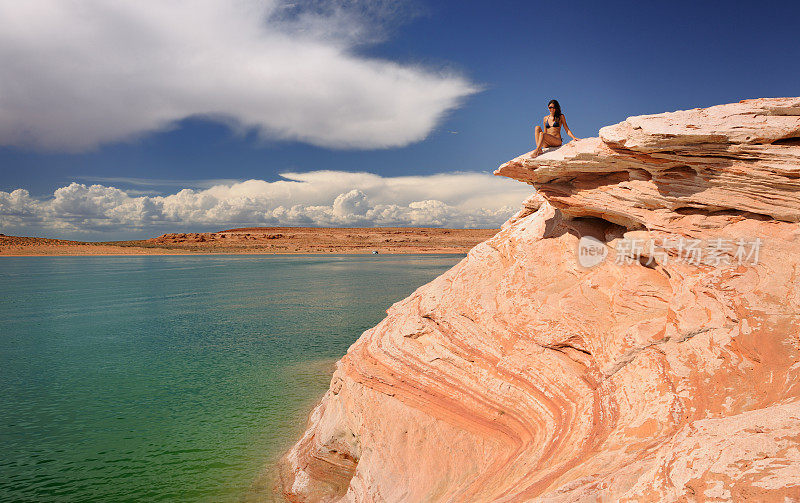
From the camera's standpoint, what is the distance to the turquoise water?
9.61 meters

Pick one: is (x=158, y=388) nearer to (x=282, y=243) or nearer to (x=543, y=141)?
(x=543, y=141)

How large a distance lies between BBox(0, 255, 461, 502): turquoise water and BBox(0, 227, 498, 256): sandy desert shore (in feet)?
232

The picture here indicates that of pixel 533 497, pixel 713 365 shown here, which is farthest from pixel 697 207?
pixel 533 497

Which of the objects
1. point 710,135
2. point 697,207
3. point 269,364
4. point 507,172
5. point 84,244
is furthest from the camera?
point 84,244

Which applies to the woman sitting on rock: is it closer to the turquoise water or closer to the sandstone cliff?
the sandstone cliff

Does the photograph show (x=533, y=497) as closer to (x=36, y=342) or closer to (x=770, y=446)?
(x=770, y=446)

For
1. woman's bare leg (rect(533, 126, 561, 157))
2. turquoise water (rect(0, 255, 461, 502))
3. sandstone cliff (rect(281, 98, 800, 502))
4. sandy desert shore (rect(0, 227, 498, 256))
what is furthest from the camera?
sandy desert shore (rect(0, 227, 498, 256))

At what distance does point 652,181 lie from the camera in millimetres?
7184

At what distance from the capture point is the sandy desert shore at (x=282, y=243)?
9750 centimetres

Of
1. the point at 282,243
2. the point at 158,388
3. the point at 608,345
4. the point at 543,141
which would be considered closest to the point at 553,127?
the point at 543,141

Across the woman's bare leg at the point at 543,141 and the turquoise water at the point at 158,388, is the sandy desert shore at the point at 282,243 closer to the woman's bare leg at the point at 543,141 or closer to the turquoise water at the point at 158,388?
the turquoise water at the point at 158,388

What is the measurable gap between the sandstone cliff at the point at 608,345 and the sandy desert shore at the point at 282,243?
3514 inches

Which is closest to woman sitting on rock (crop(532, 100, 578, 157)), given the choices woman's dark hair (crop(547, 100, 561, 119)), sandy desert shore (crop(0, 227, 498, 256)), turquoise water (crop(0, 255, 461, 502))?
woman's dark hair (crop(547, 100, 561, 119))

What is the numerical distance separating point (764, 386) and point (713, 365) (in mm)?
542
